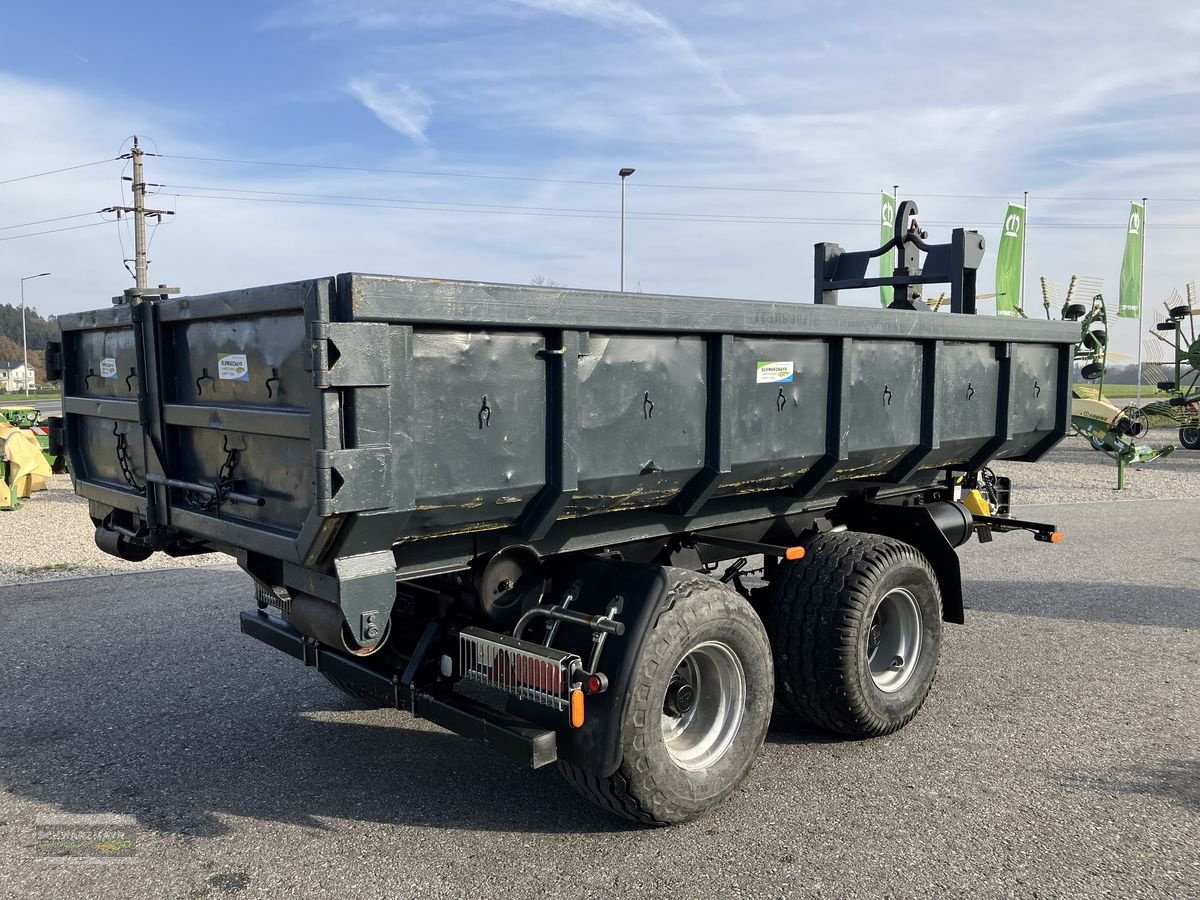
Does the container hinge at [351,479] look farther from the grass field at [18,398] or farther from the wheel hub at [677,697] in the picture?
the grass field at [18,398]

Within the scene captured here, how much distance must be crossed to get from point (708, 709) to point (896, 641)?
4.78ft

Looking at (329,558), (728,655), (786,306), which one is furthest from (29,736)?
(786,306)

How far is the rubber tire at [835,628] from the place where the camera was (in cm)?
446

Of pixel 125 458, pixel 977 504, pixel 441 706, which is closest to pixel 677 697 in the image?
pixel 441 706

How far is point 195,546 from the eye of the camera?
4.36 metres

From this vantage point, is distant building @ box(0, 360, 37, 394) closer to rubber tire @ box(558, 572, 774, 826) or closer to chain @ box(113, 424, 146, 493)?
chain @ box(113, 424, 146, 493)

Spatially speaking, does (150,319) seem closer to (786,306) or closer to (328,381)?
(328,381)

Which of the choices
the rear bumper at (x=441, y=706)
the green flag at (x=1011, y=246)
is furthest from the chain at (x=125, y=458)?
the green flag at (x=1011, y=246)

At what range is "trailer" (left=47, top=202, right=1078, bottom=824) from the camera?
311 centimetres

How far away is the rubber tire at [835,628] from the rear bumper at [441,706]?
4.94ft

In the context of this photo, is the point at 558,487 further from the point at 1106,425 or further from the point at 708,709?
the point at 1106,425

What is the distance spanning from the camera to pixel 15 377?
9606 cm

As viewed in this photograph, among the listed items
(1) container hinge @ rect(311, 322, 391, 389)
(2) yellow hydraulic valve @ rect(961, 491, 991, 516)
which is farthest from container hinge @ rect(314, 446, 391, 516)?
(2) yellow hydraulic valve @ rect(961, 491, 991, 516)

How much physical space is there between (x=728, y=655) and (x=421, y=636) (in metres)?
1.30
